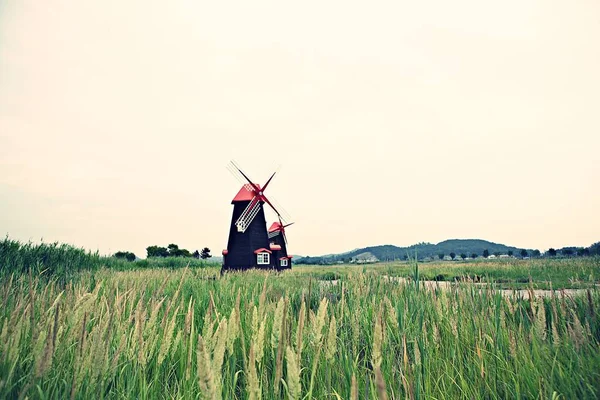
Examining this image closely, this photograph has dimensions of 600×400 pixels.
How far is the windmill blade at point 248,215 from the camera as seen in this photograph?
1037 inches

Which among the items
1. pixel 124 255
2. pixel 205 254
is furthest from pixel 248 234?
pixel 205 254

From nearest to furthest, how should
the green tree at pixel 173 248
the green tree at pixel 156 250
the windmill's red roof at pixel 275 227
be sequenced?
the windmill's red roof at pixel 275 227, the green tree at pixel 156 250, the green tree at pixel 173 248

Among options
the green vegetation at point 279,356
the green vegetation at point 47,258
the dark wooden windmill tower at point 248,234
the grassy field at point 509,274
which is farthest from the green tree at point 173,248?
the green vegetation at point 279,356

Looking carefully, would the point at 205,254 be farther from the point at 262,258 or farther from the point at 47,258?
the point at 47,258

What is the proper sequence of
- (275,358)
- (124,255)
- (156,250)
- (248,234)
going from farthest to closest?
(156,250) < (124,255) < (248,234) < (275,358)

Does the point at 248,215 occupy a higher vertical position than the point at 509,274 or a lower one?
higher

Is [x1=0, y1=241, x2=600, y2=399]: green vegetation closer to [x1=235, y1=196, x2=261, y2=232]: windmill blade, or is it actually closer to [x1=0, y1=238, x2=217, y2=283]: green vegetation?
[x1=0, y1=238, x2=217, y2=283]: green vegetation

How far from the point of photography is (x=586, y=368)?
2.09m

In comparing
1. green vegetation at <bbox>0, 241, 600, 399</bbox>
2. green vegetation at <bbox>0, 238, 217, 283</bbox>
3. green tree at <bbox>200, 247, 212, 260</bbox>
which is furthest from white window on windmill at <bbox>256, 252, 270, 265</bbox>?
green vegetation at <bbox>0, 241, 600, 399</bbox>

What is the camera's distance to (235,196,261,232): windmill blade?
2633 cm

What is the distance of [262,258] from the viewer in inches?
1057

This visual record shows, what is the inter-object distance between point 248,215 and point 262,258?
3520 mm

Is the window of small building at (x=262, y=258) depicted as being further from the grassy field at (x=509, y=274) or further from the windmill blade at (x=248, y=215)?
the grassy field at (x=509, y=274)

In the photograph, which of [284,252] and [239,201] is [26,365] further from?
[284,252]
